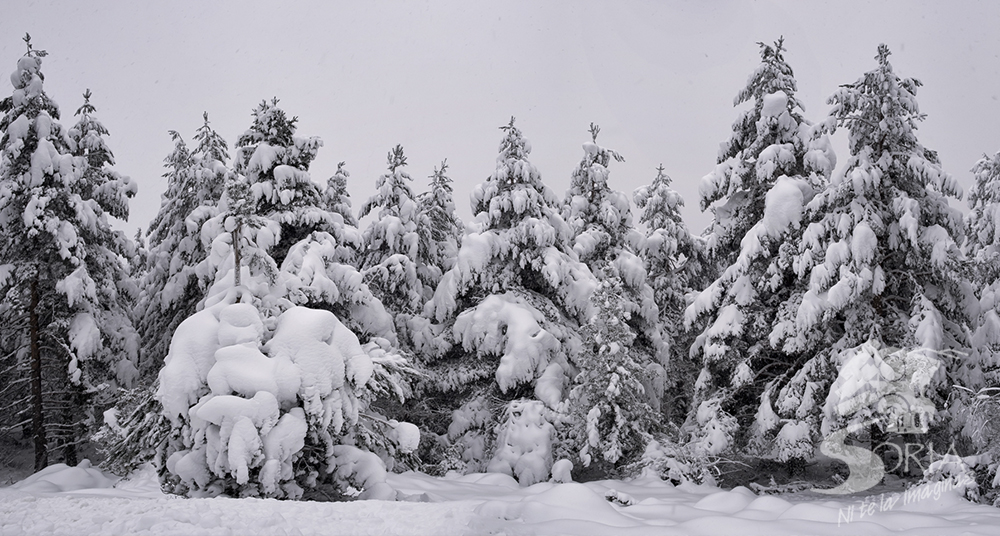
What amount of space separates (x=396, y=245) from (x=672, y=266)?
1034cm

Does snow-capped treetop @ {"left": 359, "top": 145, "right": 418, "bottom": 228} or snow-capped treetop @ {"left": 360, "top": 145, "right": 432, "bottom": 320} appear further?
snow-capped treetop @ {"left": 359, "top": 145, "right": 418, "bottom": 228}

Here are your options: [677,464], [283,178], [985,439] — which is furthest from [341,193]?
[985,439]

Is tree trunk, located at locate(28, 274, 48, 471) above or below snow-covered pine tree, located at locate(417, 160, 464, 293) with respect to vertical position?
below

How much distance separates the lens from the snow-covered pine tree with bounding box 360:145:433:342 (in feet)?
58.7

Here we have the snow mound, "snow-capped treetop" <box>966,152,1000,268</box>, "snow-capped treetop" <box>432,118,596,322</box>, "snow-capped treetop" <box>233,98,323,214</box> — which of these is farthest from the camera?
"snow-capped treetop" <box>966,152,1000,268</box>

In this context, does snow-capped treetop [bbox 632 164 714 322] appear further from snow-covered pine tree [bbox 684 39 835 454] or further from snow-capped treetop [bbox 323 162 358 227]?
snow-capped treetop [bbox 323 162 358 227]

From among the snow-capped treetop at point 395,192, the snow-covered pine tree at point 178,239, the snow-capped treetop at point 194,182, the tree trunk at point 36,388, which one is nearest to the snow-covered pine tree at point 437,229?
the snow-capped treetop at point 395,192

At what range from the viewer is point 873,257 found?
12.5 m

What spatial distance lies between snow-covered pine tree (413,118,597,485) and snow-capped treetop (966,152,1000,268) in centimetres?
1069

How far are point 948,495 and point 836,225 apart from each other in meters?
5.69

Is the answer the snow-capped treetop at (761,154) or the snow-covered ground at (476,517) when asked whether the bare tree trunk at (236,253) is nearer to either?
the snow-covered ground at (476,517)

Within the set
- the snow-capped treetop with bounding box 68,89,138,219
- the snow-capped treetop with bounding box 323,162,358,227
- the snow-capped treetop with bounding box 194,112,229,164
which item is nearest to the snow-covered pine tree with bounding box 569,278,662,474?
the snow-capped treetop with bounding box 323,162,358,227

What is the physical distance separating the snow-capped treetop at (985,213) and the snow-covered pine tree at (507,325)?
10.7m

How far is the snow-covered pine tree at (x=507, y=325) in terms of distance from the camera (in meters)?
14.6
